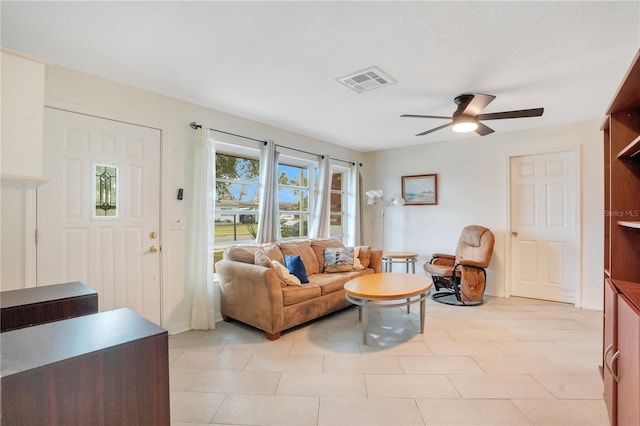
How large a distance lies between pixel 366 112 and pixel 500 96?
1.36 m

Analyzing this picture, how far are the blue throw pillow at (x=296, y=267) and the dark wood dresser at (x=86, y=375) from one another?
238 centimetres

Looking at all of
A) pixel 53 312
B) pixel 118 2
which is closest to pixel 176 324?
pixel 53 312

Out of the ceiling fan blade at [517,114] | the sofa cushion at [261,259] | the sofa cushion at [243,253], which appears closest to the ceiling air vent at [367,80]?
the ceiling fan blade at [517,114]

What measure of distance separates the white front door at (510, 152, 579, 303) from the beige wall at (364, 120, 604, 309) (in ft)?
0.39

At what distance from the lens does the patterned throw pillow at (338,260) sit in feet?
13.5

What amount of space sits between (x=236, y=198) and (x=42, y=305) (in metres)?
2.45

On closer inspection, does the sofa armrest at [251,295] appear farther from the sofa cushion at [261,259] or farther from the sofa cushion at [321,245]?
the sofa cushion at [321,245]

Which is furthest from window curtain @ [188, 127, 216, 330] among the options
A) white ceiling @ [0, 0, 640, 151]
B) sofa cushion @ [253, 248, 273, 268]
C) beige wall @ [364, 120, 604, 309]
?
beige wall @ [364, 120, 604, 309]

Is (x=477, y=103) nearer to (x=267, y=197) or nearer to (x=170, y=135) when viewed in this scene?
(x=267, y=197)

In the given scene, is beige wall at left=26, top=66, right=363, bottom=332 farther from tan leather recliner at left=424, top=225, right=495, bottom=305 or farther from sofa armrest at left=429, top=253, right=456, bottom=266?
sofa armrest at left=429, top=253, right=456, bottom=266

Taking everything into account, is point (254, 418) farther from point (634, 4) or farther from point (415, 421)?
point (634, 4)

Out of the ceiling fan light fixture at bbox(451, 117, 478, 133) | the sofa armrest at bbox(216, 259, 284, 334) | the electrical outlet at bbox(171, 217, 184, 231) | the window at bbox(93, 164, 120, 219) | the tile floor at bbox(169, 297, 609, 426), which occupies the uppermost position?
the ceiling fan light fixture at bbox(451, 117, 478, 133)

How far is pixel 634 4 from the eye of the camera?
1.74m

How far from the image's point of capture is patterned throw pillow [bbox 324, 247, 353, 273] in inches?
163
